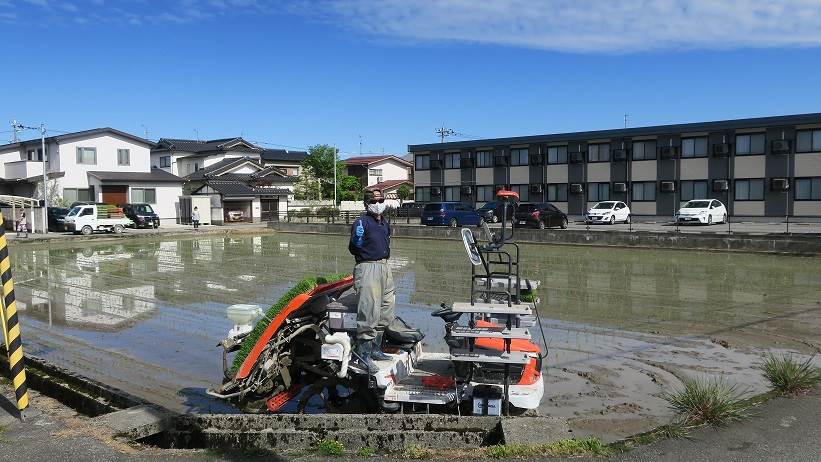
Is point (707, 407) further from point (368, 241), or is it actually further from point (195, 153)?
point (195, 153)

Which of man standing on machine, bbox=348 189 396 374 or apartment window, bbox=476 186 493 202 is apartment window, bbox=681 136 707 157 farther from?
man standing on machine, bbox=348 189 396 374

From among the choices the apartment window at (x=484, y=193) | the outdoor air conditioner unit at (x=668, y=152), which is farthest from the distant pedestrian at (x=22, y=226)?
the outdoor air conditioner unit at (x=668, y=152)

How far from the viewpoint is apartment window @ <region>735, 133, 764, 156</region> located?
3472 centimetres

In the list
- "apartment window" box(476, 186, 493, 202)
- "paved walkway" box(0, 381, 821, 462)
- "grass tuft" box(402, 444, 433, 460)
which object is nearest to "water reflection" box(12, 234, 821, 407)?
"paved walkway" box(0, 381, 821, 462)

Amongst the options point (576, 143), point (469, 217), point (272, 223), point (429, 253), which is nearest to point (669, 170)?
point (576, 143)

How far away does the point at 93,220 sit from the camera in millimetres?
34406

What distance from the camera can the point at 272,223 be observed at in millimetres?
39438

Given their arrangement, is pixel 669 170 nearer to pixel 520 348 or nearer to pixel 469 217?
pixel 469 217

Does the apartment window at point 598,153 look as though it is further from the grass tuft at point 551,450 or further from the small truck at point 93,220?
the grass tuft at point 551,450

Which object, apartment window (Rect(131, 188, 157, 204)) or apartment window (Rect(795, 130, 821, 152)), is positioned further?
apartment window (Rect(131, 188, 157, 204))

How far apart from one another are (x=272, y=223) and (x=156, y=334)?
29827mm

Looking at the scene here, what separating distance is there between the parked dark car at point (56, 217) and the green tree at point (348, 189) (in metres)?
25.5

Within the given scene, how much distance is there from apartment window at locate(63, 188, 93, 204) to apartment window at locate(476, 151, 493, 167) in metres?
26.2

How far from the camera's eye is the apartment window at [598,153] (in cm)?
4028
